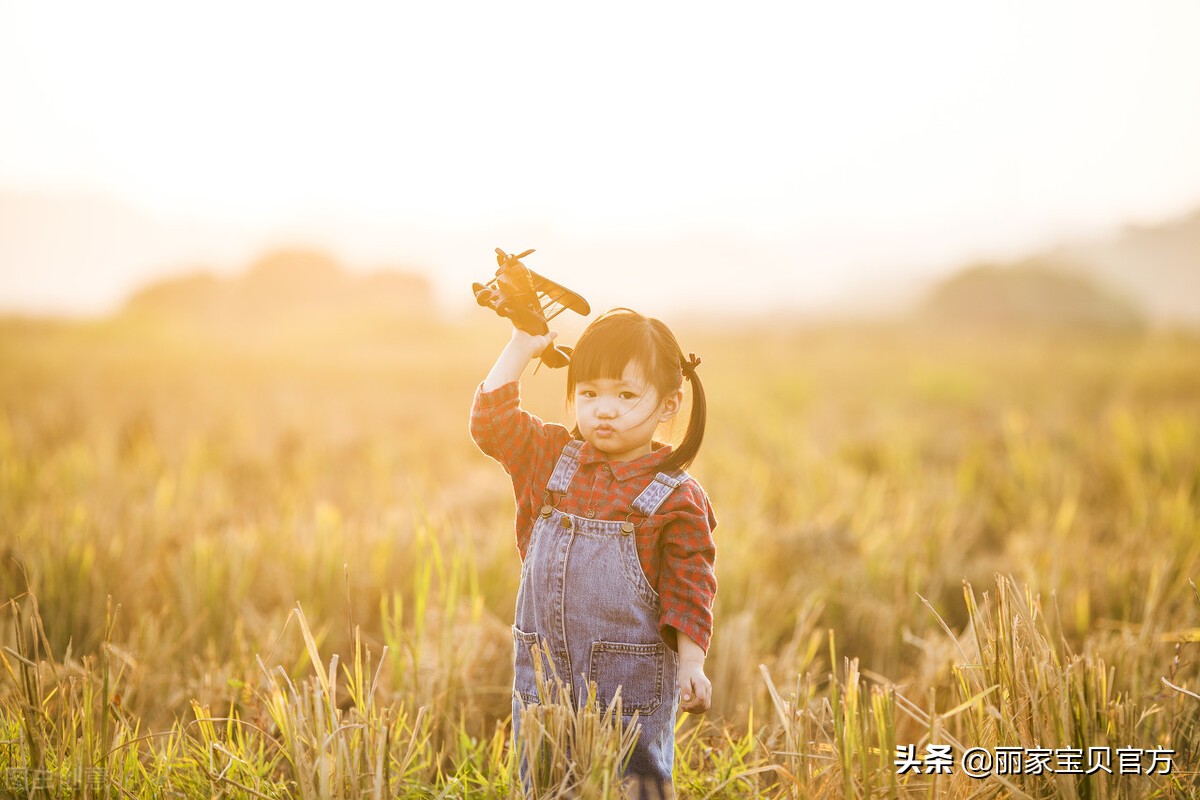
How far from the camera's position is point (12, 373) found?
9.66 meters

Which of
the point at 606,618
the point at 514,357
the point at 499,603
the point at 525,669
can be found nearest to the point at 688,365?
the point at 514,357

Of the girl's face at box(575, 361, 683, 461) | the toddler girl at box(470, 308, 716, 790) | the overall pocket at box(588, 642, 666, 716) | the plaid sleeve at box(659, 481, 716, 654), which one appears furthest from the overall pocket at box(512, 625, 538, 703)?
the girl's face at box(575, 361, 683, 461)

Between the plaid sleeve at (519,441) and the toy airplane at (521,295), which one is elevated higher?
the toy airplane at (521,295)

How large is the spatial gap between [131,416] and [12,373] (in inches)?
143

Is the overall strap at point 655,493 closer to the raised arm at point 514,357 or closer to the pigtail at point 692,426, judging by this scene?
the pigtail at point 692,426

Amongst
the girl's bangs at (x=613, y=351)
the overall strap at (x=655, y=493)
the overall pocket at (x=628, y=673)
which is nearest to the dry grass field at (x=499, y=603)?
the overall pocket at (x=628, y=673)

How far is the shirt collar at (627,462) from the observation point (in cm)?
169

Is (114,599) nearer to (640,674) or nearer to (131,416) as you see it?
(640,674)

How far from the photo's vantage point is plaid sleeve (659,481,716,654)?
1575 mm

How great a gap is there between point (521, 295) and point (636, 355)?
258 millimetres

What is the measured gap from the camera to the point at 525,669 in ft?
5.56

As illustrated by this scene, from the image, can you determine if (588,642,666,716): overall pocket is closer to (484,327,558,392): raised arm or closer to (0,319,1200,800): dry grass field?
(0,319,1200,800): dry grass field

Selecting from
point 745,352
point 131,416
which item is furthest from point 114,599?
point 745,352

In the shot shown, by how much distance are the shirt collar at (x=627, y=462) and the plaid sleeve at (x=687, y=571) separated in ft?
0.28
